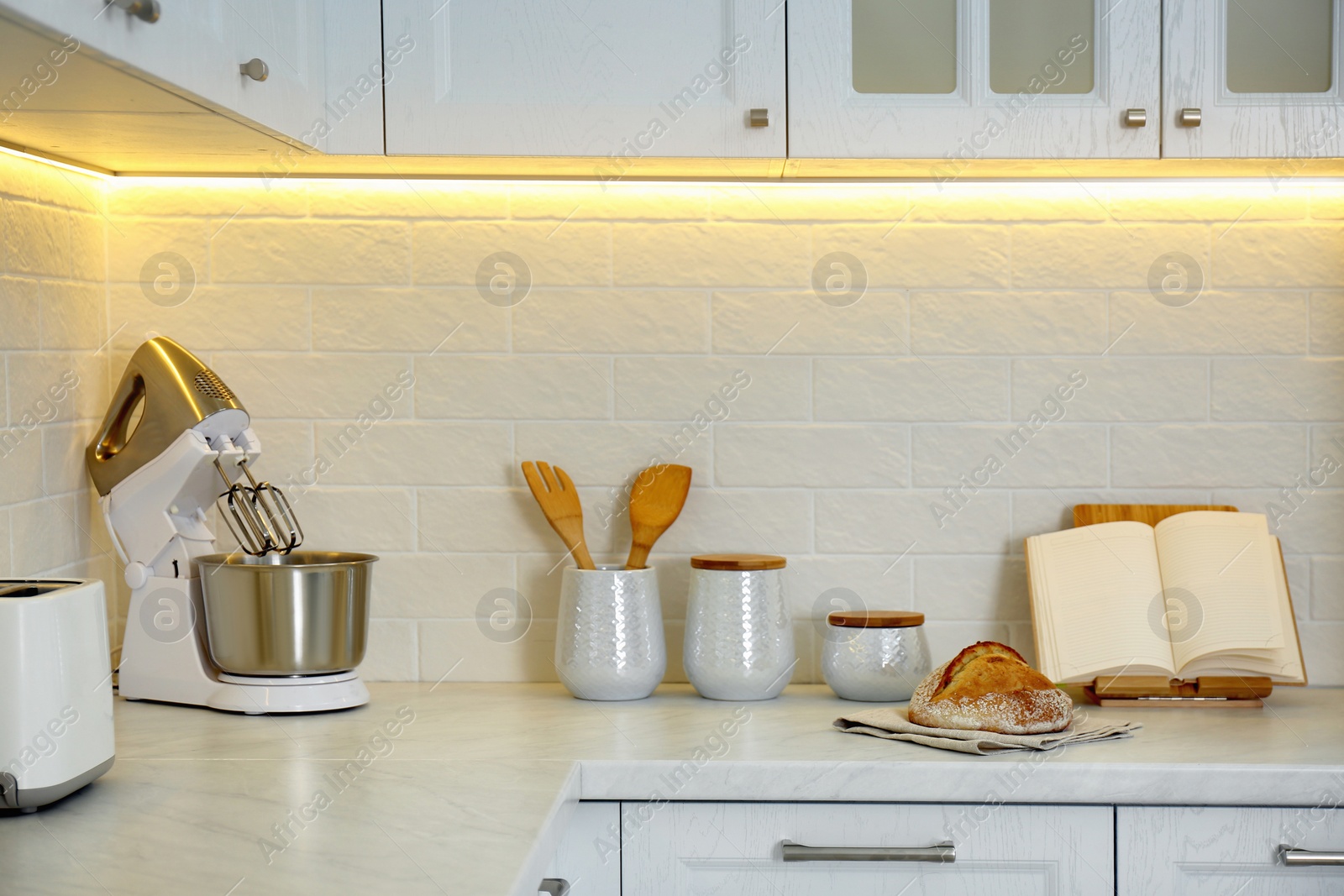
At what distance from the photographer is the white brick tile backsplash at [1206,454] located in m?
1.79

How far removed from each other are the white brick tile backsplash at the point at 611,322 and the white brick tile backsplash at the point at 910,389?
205 millimetres

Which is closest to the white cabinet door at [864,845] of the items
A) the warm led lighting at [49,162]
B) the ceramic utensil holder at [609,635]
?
the ceramic utensil holder at [609,635]

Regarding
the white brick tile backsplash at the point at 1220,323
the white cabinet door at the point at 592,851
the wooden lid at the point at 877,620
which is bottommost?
the white cabinet door at the point at 592,851

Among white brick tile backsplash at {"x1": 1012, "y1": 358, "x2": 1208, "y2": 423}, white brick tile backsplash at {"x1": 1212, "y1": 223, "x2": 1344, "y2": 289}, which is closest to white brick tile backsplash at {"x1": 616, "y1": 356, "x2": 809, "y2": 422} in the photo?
white brick tile backsplash at {"x1": 1012, "y1": 358, "x2": 1208, "y2": 423}

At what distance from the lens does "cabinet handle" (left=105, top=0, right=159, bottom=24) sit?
1.03m

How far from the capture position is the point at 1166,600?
1685mm

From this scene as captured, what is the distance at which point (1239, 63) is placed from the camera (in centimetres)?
153

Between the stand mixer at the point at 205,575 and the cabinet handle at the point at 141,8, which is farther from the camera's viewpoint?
the stand mixer at the point at 205,575

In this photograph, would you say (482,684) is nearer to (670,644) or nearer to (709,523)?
(670,644)

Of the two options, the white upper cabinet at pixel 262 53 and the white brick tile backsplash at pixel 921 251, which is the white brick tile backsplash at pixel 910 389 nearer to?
the white brick tile backsplash at pixel 921 251

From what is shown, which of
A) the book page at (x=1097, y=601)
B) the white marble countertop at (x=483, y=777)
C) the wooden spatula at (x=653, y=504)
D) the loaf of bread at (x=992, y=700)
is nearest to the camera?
the white marble countertop at (x=483, y=777)

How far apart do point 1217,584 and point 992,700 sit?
45 centimetres

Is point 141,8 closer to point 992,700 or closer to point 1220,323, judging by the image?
point 992,700

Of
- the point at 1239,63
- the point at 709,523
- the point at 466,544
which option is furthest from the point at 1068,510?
the point at 466,544
